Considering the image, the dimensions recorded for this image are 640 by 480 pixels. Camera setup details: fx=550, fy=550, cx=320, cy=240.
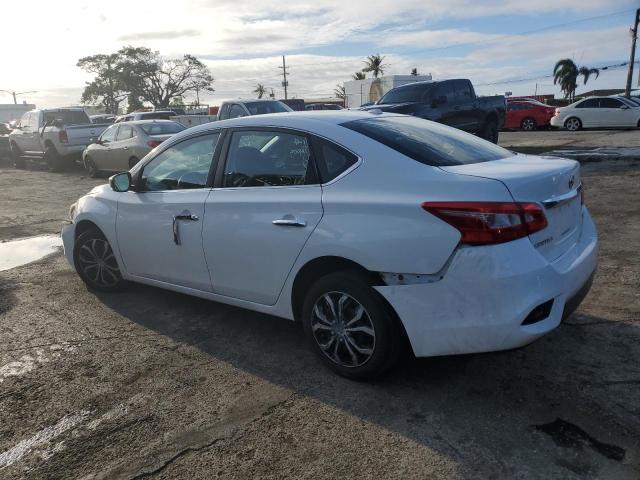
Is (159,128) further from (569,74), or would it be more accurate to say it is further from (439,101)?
(569,74)

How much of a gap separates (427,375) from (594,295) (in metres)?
1.93

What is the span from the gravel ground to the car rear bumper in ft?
1.47

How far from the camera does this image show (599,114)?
22.9 meters

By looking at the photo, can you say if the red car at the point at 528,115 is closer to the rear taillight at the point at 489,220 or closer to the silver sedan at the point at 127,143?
the silver sedan at the point at 127,143

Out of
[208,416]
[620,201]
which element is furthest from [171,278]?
[620,201]

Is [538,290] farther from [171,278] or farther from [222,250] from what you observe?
[171,278]

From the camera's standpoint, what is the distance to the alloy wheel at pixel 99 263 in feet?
16.6

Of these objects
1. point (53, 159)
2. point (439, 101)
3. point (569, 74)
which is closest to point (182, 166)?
point (439, 101)

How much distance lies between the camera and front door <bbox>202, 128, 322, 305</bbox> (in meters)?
3.41

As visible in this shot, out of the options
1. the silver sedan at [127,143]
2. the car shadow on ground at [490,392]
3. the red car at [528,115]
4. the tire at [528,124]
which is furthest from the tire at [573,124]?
the car shadow on ground at [490,392]

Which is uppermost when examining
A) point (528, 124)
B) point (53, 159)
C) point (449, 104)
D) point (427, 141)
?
point (449, 104)

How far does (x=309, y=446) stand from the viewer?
9.20 ft

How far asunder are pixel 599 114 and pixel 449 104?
12218 millimetres

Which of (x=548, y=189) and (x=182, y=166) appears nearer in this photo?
(x=548, y=189)
